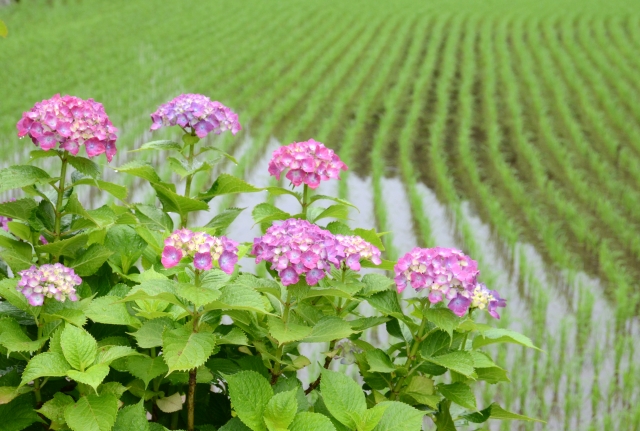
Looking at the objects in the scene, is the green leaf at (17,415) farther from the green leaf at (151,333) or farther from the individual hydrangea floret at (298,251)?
the individual hydrangea floret at (298,251)

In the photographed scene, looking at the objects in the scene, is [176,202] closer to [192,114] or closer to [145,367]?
[192,114]

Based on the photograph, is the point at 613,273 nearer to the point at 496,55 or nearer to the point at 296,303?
the point at 296,303

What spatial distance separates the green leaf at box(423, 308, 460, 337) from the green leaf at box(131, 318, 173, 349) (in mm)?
533

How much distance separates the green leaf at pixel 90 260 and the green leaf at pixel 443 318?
717mm

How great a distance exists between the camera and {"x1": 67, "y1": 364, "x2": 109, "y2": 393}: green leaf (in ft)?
4.06

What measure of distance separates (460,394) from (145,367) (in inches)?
26.8

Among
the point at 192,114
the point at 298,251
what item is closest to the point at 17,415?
the point at 298,251

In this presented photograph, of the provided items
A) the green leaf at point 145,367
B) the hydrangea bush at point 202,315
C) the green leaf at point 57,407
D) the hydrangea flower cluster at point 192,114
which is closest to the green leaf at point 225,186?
the hydrangea bush at point 202,315

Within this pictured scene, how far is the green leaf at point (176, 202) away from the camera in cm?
171

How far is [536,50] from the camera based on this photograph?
41.0 ft

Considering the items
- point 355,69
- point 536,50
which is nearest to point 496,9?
point 536,50

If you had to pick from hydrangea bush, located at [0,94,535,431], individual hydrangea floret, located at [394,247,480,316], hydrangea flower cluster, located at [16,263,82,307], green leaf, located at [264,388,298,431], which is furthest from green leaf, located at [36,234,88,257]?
individual hydrangea floret, located at [394,247,480,316]

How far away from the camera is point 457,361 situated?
1.48 metres

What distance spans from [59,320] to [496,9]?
1672 cm
